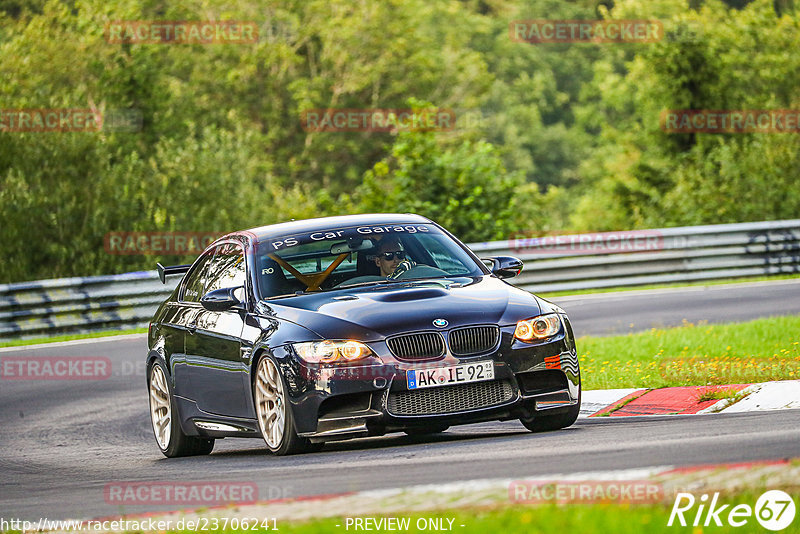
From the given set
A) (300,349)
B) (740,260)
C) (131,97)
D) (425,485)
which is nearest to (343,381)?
(300,349)

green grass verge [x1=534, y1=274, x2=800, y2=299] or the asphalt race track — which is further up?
the asphalt race track

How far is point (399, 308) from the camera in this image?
Answer: 355 inches

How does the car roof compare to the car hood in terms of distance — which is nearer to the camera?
the car hood

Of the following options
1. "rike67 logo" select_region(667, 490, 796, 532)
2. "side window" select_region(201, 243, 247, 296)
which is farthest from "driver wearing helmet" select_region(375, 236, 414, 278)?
"rike67 logo" select_region(667, 490, 796, 532)

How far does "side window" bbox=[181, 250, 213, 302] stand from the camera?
11.0m

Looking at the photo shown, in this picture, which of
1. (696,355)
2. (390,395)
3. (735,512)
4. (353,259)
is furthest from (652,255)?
(735,512)

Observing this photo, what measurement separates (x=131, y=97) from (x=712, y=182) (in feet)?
58.4

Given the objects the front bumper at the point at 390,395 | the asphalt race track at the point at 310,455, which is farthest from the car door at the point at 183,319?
the front bumper at the point at 390,395

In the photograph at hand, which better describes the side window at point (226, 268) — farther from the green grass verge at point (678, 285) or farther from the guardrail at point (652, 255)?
the green grass verge at point (678, 285)

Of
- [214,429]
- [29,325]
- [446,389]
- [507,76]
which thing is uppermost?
[446,389]

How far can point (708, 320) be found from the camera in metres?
17.7

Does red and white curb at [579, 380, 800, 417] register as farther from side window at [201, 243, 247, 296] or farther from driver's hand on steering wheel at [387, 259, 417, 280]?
side window at [201, 243, 247, 296]

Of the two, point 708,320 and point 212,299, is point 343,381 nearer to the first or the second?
point 212,299

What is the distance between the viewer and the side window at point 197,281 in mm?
11047
